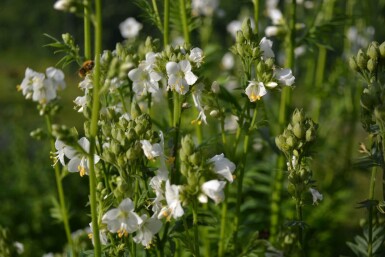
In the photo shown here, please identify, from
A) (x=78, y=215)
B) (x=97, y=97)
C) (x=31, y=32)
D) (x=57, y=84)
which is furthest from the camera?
(x=31, y=32)

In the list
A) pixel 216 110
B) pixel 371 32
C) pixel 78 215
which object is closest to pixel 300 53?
pixel 371 32

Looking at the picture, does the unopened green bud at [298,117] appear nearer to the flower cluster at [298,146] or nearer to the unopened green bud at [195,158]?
the flower cluster at [298,146]

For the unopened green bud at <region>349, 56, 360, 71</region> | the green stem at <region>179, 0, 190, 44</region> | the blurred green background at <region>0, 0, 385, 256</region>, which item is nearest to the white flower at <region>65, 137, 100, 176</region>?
the unopened green bud at <region>349, 56, 360, 71</region>

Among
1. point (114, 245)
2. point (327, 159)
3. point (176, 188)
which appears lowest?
point (327, 159)

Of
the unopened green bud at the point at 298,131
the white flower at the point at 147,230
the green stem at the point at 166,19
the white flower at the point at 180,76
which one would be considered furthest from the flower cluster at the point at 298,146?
the green stem at the point at 166,19

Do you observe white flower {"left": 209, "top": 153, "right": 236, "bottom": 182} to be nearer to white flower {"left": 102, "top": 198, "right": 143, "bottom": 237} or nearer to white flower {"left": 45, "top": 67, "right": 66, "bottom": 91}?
white flower {"left": 102, "top": 198, "right": 143, "bottom": 237}

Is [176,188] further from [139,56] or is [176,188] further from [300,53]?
[300,53]
